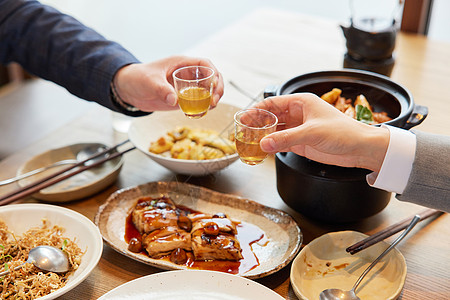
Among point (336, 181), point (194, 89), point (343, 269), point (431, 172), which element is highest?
point (194, 89)

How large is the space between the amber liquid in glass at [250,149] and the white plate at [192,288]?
1.00 feet

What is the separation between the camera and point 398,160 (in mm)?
1224

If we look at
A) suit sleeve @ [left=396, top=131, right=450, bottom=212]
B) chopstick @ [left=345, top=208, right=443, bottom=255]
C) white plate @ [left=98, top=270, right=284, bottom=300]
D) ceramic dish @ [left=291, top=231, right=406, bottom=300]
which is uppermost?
suit sleeve @ [left=396, top=131, right=450, bottom=212]

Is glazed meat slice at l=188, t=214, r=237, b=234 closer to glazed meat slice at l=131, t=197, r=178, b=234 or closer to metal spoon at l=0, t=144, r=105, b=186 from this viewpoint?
glazed meat slice at l=131, t=197, r=178, b=234

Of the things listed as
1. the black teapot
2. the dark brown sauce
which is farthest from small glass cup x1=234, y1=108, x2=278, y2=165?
the black teapot

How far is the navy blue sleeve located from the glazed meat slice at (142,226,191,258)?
2.01 ft

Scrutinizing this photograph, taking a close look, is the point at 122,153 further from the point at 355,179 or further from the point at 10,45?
the point at 355,179

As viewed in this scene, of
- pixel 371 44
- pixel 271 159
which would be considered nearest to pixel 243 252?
pixel 271 159

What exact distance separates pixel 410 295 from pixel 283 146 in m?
0.52

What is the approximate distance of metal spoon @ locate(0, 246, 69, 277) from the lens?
4.17 ft

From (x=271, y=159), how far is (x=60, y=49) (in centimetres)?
90

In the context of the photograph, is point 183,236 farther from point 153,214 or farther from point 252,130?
point 252,130

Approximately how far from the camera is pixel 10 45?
1980 mm

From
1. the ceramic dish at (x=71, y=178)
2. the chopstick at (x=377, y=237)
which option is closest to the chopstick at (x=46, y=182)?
the ceramic dish at (x=71, y=178)
